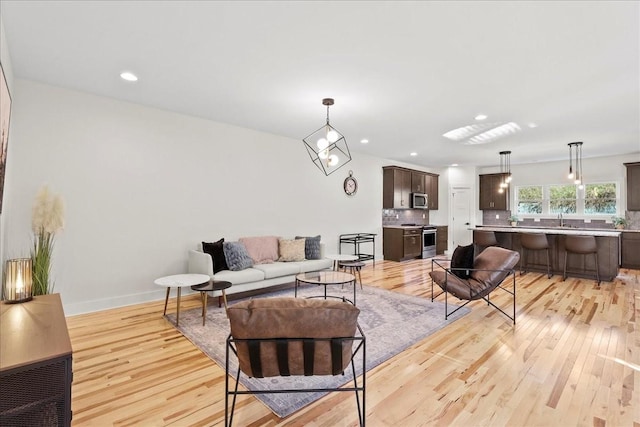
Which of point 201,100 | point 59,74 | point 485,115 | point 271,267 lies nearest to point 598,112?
point 485,115

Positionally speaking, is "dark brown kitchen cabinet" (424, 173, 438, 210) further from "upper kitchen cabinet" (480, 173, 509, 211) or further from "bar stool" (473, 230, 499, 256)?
"bar stool" (473, 230, 499, 256)

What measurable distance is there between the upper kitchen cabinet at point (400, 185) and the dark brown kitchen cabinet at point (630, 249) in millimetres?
4404

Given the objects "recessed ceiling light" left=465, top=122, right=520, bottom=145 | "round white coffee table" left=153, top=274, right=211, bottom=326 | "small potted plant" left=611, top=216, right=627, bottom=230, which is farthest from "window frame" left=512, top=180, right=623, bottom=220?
"round white coffee table" left=153, top=274, right=211, bottom=326

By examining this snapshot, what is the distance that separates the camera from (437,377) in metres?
2.42

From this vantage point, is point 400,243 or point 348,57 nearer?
point 348,57

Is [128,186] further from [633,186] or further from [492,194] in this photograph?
[633,186]

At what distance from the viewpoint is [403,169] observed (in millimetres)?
8180

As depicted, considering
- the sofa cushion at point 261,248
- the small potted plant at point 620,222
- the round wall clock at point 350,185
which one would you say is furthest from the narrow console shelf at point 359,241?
the small potted plant at point 620,222

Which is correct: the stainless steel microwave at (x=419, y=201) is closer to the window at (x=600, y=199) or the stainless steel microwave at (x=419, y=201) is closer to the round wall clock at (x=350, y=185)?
the round wall clock at (x=350, y=185)

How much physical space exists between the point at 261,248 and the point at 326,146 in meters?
2.26

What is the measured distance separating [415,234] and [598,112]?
4476 mm

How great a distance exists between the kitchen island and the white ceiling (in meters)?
2.09

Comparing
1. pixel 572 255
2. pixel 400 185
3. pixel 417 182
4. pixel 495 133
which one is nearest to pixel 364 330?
pixel 495 133

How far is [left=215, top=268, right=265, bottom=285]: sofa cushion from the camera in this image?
4.10 metres
